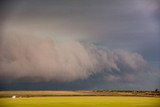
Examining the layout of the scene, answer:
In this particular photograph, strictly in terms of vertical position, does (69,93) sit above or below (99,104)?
above

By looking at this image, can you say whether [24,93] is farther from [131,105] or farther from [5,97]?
[131,105]

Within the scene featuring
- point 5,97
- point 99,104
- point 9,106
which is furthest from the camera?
point 5,97

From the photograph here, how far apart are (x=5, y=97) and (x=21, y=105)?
12.8 ft

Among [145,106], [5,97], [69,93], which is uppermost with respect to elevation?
[69,93]

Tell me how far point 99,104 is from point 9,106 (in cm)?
564

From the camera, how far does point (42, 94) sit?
34.0 metres

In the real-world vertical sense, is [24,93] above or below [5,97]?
above

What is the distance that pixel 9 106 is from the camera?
22.0 metres

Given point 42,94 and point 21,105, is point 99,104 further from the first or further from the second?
point 42,94

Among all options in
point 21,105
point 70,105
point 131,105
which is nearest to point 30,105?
point 21,105

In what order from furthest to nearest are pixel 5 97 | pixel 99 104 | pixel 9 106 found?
pixel 5 97 < pixel 99 104 < pixel 9 106

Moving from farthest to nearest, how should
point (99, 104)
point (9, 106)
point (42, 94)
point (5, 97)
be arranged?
point (42, 94)
point (5, 97)
point (99, 104)
point (9, 106)

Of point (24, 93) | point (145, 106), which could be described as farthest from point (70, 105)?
point (24, 93)

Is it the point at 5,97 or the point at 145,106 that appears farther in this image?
the point at 5,97
